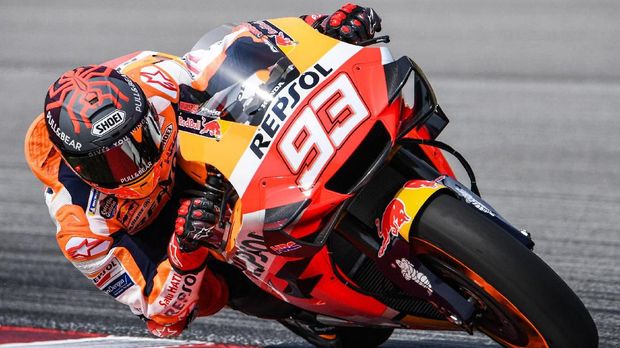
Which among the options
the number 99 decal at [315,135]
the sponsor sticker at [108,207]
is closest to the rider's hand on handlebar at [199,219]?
the number 99 decal at [315,135]

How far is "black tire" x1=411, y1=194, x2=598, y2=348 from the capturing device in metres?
2.96

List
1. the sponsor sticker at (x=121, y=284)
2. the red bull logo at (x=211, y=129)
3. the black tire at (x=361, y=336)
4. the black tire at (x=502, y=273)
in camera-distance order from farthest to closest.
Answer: the black tire at (x=361, y=336)
the sponsor sticker at (x=121, y=284)
the red bull logo at (x=211, y=129)
the black tire at (x=502, y=273)

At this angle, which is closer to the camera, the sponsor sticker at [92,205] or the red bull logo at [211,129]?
the red bull logo at [211,129]

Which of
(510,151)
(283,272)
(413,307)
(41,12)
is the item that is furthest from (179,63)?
(41,12)

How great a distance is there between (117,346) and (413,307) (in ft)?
5.34

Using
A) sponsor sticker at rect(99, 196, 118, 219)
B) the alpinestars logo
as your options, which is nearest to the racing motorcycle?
the alpinestars logo

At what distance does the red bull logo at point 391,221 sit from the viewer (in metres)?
3.05

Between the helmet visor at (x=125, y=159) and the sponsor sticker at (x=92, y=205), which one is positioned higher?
the helmet visor at (x=125, y=159)

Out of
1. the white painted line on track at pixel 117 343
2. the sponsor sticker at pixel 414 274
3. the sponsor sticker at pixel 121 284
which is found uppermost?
the sponsor sticker at pixel 414 274

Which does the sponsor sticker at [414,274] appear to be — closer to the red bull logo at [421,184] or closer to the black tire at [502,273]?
the black tire at [502,273]

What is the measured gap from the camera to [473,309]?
312cm

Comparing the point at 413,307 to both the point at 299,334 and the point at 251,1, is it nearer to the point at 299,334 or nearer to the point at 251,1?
the point at 299,334

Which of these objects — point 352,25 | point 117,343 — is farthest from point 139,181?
point 117,343

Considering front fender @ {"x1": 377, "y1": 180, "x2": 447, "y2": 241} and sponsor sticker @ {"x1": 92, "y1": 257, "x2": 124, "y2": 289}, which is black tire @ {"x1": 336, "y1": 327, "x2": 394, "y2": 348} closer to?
sponsor sticker @ {"x1": 92, "y1": 257, "x2": 124, "y2": 289}
